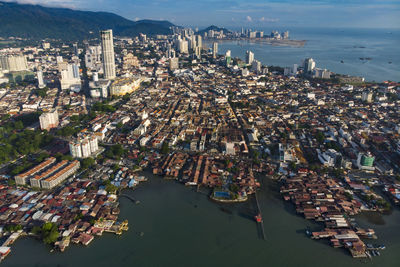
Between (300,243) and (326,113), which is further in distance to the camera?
(326,113)

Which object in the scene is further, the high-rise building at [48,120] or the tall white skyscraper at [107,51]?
the tall white skyscraper at [107,51]

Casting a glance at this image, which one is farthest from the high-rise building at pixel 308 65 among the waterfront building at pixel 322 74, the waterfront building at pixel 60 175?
the waterfront building at pixel 60 175

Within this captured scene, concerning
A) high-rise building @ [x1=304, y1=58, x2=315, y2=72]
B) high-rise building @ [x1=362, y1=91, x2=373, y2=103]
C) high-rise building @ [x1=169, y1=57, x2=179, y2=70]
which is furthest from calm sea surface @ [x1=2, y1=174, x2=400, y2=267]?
high-rise building @ [x1=169, y1=57, x2=179, y2=70]

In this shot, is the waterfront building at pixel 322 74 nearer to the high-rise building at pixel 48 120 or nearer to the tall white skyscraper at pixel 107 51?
the tall white skyscraper at pixel 107 51

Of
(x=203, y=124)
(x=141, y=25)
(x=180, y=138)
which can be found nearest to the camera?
(x=180, y=138)

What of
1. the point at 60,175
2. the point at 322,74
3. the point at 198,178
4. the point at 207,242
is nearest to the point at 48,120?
the point at 60,175

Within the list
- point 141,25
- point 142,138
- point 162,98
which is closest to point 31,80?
point 162,98

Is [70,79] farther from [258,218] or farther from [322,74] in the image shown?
[322,74]

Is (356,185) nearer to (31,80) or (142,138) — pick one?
(142,138)
